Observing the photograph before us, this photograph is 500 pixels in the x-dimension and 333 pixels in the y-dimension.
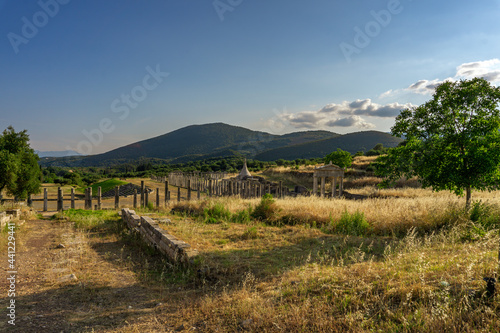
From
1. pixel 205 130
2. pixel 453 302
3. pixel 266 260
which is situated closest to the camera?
pixel 453 302

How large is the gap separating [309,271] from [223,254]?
2.28 meters

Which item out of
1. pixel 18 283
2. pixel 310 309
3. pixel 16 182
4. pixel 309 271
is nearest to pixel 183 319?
pixel 310 309

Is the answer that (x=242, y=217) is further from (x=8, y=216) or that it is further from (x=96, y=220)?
(x=8, y=216)

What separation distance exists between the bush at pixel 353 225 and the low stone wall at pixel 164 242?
4943mm

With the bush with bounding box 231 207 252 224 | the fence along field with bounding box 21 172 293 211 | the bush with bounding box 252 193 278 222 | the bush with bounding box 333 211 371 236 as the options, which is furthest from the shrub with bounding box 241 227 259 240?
the fence along field with bounding box 21 172 293 211

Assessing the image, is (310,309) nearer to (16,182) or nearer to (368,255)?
(368,255)

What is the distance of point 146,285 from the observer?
583cm

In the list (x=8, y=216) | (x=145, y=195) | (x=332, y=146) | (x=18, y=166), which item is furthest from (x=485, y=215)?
(x=332, y=146)

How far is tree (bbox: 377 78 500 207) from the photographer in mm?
8523

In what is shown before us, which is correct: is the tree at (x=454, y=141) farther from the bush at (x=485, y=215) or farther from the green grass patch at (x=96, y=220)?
the green grass patch at (x=96, y=220)

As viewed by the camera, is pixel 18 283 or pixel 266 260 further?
pixel 266 260

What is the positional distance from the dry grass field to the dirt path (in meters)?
0.02

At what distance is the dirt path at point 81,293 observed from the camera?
14.0 ft

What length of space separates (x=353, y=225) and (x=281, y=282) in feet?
17.1
